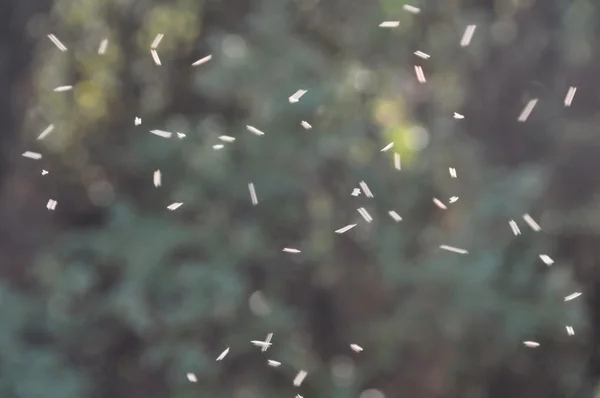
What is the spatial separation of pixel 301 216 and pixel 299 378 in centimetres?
43

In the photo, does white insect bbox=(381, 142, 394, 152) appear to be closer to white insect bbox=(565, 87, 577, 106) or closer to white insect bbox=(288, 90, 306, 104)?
white insect bbox=(288, 90, 306, 104)

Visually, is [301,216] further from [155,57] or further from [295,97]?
[155,57]

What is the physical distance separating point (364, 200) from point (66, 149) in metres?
0.93

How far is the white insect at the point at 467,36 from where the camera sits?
253 cm

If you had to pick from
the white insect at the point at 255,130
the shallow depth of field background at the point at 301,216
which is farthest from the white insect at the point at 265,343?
the white insect at the point at 255,130

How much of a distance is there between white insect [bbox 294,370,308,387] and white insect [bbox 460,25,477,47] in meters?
1.09

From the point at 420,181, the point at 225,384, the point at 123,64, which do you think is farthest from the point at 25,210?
the point at 420,181

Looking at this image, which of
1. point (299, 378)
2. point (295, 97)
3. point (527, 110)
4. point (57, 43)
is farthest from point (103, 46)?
point (527, 110)

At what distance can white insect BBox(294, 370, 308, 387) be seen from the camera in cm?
223

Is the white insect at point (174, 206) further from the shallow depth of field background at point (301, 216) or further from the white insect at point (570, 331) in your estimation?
the white insect at point (570, 331)

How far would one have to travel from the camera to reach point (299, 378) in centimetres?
223

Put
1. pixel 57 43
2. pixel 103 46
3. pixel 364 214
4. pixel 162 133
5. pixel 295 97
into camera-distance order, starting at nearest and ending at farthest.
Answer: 1. pixel 295 97
2. pixel 364 214
3. pixel 162 133
4. pixel 57 43
5. pixel 103 46

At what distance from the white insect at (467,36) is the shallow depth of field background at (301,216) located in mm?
16

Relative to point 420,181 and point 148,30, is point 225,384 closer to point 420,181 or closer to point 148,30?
point 420,181
